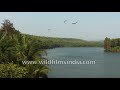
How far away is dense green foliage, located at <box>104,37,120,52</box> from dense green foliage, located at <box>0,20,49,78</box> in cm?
114

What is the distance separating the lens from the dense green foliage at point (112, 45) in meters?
18.5

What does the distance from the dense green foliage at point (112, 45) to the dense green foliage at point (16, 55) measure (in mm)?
1143

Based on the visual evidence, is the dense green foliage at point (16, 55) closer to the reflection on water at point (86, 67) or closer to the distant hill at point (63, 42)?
the distant hill at point (63, 42)

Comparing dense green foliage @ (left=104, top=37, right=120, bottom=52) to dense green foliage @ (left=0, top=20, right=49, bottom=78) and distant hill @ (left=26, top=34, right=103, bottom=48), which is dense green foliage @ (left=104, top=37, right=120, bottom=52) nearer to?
distant hill @ (left=26, top=34, right=103, bottom=48)

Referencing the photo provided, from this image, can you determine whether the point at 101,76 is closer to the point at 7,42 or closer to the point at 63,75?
the point at 63,75

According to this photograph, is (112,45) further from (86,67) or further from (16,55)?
(16,55)

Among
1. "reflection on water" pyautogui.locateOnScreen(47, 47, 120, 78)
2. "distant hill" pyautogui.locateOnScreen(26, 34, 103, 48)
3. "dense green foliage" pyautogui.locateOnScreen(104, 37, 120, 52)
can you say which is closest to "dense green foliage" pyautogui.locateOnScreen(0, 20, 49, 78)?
"distant hill" pyautogui.locateOnScreen(26, 34, 103, 48)

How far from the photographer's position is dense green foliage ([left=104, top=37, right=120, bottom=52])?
18531 mm

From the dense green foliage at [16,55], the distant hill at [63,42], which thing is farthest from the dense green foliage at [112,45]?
the dense green foliage at [16,55]

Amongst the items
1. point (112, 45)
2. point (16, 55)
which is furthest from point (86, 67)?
point (16, 55)

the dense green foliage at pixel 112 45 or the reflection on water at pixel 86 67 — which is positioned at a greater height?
the dense green foliage at pixel 112 45

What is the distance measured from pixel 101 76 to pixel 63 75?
0.68 meters
